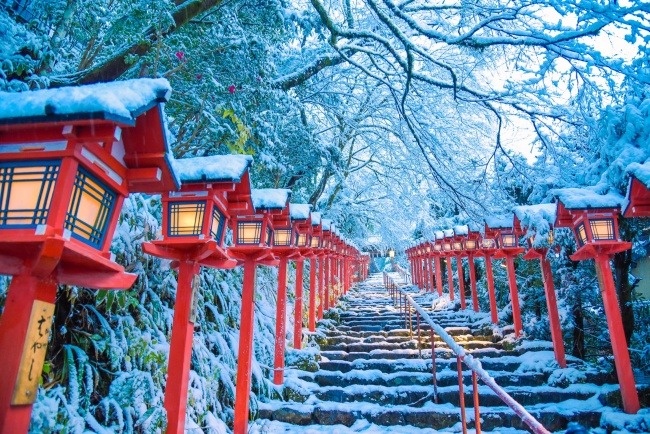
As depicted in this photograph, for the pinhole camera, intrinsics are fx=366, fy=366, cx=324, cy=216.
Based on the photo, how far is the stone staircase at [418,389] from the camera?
5086 mm

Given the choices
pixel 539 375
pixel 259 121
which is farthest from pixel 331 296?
pixel 259 121

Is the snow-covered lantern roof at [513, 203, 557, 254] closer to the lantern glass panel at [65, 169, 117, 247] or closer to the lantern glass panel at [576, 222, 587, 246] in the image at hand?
the lantern glass panel at [576, 222, 587, 246]

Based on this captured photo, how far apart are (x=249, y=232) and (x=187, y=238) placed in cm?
163

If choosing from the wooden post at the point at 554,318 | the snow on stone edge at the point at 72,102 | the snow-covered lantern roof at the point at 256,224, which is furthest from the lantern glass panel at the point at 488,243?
the snow on stone edge at the point at 72,102

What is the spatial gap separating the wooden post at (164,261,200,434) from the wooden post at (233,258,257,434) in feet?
4.80

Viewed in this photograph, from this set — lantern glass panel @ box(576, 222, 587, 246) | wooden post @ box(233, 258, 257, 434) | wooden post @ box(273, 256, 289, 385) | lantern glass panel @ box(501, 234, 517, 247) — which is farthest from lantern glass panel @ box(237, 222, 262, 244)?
lantern glass panel @ box(501, 234, 517, 247)

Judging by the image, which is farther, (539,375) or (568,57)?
(539,375)

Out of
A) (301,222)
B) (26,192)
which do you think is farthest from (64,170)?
(301,222)

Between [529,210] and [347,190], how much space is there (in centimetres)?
891

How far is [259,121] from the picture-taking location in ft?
18.3

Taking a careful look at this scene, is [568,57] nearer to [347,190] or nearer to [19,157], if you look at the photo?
[19,157]

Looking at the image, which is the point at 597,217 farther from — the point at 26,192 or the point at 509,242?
the point at 26,192

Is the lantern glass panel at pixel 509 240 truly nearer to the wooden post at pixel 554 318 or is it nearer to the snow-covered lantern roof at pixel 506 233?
the snow-covered lantern roof at pixel 506 233

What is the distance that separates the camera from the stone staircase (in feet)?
16.7
